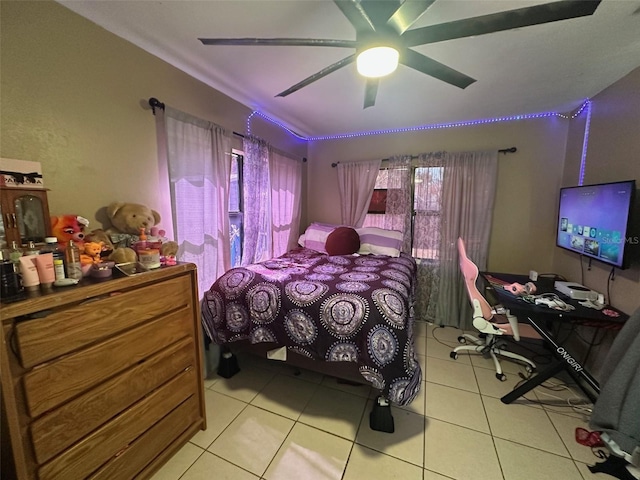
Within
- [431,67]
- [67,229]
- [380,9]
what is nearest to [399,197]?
[431,67]

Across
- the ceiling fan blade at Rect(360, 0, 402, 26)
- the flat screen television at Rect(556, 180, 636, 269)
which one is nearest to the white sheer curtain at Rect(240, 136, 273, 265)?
the ceiling fan blade at Rect(360, 0, 402, 26)

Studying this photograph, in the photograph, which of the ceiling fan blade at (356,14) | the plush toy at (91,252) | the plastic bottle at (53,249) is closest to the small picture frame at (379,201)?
the ceiling fan blade at (356,14)

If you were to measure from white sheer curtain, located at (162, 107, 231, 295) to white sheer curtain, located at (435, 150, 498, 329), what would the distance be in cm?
247

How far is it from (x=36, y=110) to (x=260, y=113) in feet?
5.80

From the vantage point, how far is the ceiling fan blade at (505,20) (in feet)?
3.02

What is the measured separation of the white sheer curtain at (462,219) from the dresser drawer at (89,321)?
2.88 meters

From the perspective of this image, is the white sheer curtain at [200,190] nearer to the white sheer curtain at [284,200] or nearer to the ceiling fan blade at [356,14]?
the white sheer curtain at [284,200]

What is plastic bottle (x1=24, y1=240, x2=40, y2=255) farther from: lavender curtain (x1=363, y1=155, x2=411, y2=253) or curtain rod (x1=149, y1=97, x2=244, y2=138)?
lavender curtain (x1=363, y1=155, x2=411, y2=253)

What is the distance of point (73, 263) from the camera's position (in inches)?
41.6

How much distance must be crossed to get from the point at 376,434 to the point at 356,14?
7.25 feet

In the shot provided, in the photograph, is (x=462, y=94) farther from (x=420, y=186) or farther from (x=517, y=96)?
(x=420, y=186)

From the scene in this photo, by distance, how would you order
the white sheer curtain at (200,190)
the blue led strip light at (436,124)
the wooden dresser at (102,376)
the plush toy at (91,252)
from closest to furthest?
the wooden dresser at (102,376), the plush toy at (91,252), the white sheer curtain at (200,190), the blue led strip light at (436,124)

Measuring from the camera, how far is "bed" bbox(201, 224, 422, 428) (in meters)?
1.46

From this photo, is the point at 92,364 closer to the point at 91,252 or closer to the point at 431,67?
the point at 91,252
